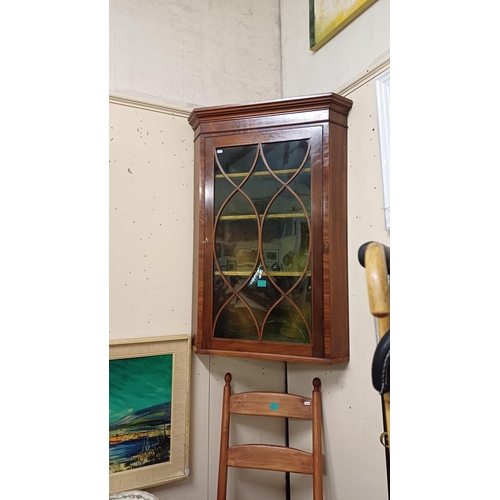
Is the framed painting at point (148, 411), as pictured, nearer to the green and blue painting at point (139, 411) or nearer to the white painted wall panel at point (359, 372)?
the green and blue painting at point (139, 411)

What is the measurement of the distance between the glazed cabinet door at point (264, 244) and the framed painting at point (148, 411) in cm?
18

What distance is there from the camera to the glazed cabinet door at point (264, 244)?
1278mm

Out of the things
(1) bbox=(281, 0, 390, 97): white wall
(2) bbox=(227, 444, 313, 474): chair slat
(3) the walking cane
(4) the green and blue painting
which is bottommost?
(2) bbox=(227, 444, 313, 474): chair slat

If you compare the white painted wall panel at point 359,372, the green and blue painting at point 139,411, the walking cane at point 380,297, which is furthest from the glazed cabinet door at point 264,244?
the walking cane at point 380,297

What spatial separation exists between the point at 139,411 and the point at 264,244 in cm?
71

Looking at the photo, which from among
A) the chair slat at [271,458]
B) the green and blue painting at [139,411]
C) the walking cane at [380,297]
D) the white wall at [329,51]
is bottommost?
the chair slat at [271,458]

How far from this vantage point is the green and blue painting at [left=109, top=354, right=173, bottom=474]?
135 cm

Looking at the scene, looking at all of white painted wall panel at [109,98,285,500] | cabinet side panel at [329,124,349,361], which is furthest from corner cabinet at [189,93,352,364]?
white painted wall panel at [109,98,285,500]

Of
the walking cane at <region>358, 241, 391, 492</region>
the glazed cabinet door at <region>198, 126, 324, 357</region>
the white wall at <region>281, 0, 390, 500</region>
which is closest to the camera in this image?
the walking cane at <region>358, 241, 391, 492</region>

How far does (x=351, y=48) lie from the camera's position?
130 cm

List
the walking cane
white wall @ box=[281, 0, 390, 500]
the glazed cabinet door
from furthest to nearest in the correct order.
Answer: the glazed cabinet door
white wall @ box=[281, 0, 390, 500]
the walking cane

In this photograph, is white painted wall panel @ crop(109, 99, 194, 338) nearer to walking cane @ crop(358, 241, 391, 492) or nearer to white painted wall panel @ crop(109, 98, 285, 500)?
white painted wall panel @ crop(109, 98, 285, 500)
